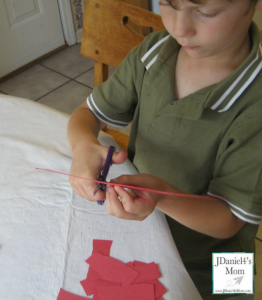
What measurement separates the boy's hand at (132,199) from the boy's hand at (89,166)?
3 centimetres

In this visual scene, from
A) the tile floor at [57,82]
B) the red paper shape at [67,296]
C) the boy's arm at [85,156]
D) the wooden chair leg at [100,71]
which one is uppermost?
the boy's arm at [85,156]

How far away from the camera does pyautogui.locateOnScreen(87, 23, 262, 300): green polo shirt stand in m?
0.51

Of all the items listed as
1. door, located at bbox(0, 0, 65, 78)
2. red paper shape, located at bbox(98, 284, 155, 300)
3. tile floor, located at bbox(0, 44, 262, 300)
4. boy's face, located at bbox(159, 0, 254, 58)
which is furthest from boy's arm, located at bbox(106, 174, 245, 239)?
door, located at bbox(0, 0, 65, 78)

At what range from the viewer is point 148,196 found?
468 mm

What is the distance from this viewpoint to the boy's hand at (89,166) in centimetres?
49

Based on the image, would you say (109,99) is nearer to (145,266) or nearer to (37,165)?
(37,165)

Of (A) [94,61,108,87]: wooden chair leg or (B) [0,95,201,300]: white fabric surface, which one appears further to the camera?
(A) [94,61,108,87]: wooden chair leg

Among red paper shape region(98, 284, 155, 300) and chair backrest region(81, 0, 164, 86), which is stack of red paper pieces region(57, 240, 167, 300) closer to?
red paper shape region(98, 284, 155, 300)

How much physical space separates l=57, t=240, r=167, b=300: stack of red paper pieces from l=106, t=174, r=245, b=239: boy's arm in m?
0.07

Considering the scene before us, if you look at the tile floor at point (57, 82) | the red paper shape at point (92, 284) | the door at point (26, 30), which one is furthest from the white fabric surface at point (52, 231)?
the door at point (26, 30)

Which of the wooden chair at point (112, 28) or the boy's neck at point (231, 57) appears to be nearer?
the boy's neck at point (231, 57)

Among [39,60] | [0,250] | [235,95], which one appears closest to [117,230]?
[0,250]

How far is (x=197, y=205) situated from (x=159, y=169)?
153mm

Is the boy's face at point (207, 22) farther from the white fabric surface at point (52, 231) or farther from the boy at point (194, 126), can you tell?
the white fabric surface at point (52, 231)
